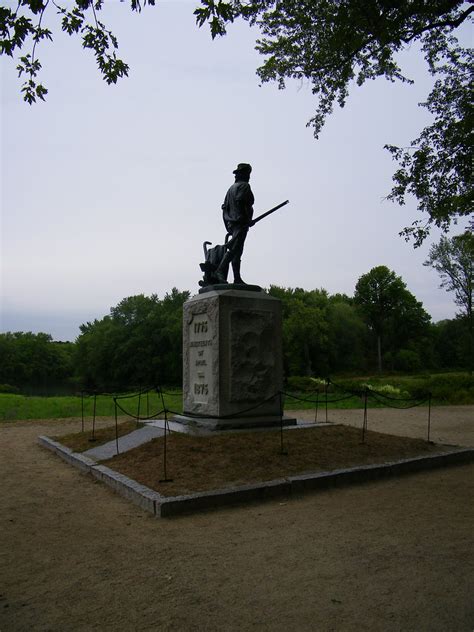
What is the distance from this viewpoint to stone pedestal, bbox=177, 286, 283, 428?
337 inches

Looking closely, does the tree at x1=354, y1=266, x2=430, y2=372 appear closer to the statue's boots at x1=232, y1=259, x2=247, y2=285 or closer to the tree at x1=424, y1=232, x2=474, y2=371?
the tree at x1=424, y1=232, x2=474, y2=371

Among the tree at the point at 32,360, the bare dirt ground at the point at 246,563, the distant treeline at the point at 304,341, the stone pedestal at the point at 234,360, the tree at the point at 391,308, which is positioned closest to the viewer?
the bare dirt ground at the point at 246,563

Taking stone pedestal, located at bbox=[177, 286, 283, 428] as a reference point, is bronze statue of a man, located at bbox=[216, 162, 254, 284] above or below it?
above

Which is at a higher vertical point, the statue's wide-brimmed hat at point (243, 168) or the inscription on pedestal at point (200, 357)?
the statue's wide-brimmed hat at point (243, 168)

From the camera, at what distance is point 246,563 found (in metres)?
4.12

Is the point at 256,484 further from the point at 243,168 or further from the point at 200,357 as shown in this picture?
the point at 243,168

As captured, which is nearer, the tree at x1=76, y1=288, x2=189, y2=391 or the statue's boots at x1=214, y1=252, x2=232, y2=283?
the statue's boots at x1=214, y1=252, x2=232, y2=283

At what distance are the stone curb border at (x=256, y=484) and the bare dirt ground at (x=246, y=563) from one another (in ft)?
0.57

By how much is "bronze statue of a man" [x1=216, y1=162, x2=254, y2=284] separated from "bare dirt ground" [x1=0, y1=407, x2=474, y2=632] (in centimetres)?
464

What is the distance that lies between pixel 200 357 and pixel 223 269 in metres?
1.74

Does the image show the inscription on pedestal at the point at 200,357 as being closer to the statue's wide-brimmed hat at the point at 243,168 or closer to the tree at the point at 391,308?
the statue's wide-brimmed hat at the point at 243,168

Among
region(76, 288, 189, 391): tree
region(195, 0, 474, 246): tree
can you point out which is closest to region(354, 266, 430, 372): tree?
region(76, 288, 189, 391): tree

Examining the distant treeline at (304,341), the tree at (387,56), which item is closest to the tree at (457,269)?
the distant treeline at (304,341)

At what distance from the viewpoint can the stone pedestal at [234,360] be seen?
8.57 meters
